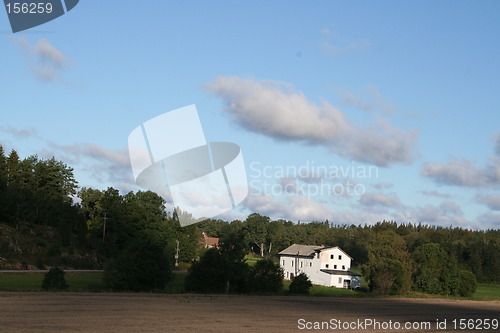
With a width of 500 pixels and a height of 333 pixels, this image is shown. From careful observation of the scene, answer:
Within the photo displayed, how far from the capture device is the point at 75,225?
350 ft

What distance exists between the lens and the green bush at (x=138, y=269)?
52219mm

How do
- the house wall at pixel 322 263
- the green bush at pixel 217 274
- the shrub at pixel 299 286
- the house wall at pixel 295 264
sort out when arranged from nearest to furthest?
the green bush at pixel 217 274 → the shrub at pixel 299 286 → the house wall at pixel 322 263 → the house wall at pixel 295 264

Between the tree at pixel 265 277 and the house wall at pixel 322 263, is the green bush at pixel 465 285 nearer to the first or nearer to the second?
the house wall at pixel 322 263

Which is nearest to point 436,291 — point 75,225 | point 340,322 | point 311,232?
point 340,322

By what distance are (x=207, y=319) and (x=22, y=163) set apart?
10015 cm

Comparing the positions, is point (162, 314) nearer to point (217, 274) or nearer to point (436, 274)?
point (217, 274)

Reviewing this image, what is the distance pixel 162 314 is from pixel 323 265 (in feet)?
236

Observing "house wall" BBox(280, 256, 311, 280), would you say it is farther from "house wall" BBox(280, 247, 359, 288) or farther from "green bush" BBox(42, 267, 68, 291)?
"green bush" BBox(42, 267, 68, 291)

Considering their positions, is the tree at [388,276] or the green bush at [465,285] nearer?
the tree at [388,276]

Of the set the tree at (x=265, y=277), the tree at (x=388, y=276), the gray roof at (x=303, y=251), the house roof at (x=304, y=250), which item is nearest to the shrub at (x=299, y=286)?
the tree at (x=265, y=277)

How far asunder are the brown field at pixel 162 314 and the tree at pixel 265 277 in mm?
9864

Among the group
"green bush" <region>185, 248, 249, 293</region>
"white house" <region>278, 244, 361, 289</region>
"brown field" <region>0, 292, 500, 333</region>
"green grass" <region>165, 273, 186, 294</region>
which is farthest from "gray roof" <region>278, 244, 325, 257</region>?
"brown field" <region>0, 292, 500, 333</region>

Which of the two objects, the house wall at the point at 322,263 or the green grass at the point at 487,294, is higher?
the house wall at the point at 322,263

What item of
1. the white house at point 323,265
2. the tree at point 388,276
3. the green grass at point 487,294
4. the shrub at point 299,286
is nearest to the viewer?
the shrub at point 299,286
